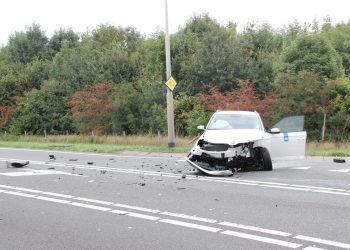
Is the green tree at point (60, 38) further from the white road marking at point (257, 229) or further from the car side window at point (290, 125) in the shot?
the white road marking at point (257, 229)

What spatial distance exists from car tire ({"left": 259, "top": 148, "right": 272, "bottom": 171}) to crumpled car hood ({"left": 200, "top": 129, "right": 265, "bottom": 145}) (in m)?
0.41

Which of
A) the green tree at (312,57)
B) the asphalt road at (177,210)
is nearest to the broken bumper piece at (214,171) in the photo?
the asphalt road at (177,210)

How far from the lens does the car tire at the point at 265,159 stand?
1205 centimetres

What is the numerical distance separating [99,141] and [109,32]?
26897mm

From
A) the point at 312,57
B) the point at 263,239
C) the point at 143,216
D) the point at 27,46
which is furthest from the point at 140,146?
the point at 27,46

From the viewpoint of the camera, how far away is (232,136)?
11.8 metres

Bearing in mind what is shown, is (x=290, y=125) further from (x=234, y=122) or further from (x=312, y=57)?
(x=312, y=57)

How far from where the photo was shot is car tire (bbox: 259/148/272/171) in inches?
475

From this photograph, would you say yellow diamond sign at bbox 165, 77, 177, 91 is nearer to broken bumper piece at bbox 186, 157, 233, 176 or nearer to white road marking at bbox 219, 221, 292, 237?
broken bumper piece at bbox 186, 157, 233, 176

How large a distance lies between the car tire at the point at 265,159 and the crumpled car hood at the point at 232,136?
1.35ft

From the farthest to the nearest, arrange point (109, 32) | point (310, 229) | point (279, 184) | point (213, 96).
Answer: point (109, 32) → point (213, 96) → point (279, 184) → point (310, 229)

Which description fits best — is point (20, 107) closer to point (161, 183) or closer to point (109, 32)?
point (109, 32)

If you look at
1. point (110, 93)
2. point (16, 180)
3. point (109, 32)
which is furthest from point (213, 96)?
point (109, 32)

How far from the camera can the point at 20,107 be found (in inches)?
1743
